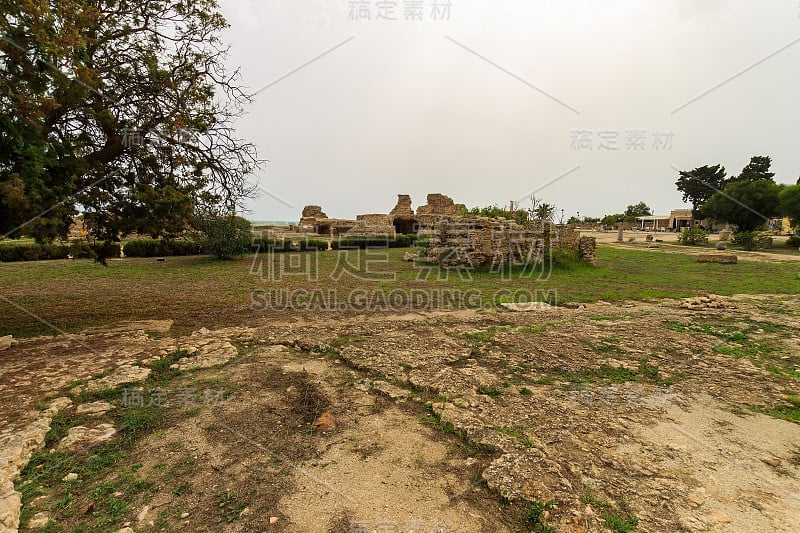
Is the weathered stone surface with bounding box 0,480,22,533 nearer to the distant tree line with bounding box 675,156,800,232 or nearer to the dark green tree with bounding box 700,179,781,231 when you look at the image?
the distant tree line with bounding box 675,156,800,232

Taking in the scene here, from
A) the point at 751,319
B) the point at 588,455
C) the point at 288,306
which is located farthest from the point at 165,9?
the point at 751,319

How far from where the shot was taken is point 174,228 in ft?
18.6

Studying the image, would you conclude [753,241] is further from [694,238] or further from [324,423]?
[324,423]

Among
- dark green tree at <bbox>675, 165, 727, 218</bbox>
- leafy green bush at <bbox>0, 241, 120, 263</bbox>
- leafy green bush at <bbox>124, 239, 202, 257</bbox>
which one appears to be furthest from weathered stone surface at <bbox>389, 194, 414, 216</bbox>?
dark green tree at <bbox>675, 165, 727, 218</bbox>

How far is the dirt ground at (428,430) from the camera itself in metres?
2.06

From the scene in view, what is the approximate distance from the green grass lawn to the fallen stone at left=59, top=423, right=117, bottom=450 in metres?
2.96

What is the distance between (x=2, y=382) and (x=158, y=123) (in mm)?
3834

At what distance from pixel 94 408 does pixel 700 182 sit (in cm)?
6278

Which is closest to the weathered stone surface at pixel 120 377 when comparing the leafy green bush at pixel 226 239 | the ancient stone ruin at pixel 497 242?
the ancient stone ruin at pixel 497 242

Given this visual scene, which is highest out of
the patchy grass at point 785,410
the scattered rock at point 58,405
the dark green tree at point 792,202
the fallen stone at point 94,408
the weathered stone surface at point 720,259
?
the dark green tree at point 792,202

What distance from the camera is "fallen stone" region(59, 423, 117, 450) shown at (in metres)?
2.66

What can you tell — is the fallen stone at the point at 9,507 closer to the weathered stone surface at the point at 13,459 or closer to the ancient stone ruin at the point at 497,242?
the weathered stone surface at the point at 13,459

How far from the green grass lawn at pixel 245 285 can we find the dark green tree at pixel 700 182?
140ft

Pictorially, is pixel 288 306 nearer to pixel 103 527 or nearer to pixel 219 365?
pixel 219 365
